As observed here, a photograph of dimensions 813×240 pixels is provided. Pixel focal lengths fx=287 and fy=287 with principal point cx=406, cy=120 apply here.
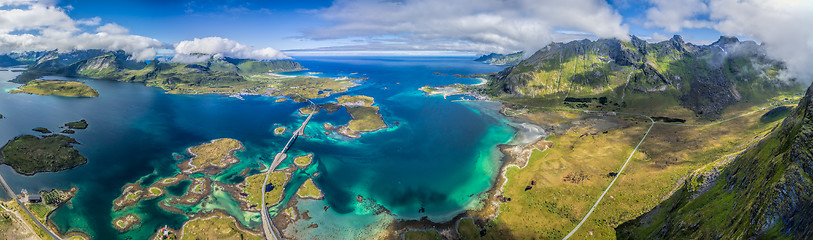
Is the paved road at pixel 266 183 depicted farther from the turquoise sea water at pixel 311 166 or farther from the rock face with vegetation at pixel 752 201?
the rock face with vegetation at pixel 752 201

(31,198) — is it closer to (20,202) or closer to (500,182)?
(20,202)

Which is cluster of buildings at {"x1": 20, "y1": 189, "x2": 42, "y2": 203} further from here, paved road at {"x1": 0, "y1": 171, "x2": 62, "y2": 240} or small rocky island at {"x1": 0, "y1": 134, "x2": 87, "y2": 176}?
small rocky island at {"x1": 0, "y1": 134, "x2": 87, "y2": 176}

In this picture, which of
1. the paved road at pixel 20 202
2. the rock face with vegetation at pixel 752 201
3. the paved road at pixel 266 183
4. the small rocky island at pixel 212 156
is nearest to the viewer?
the rock face with vegetation at pixel 752 201

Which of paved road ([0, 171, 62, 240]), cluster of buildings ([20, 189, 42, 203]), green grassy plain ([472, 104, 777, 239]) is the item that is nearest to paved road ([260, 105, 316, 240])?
paved road ([0, 171, 62, 240])

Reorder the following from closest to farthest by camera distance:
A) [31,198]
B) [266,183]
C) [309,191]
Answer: [31,198]
[309,191]
[266,183]

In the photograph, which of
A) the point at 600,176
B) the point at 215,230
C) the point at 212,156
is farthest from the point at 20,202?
the point at 600,176

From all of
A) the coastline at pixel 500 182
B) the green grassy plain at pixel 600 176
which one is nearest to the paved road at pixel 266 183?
the coastline at pixel 500 182

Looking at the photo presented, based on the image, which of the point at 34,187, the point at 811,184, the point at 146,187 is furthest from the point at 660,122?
the point at 34,187
